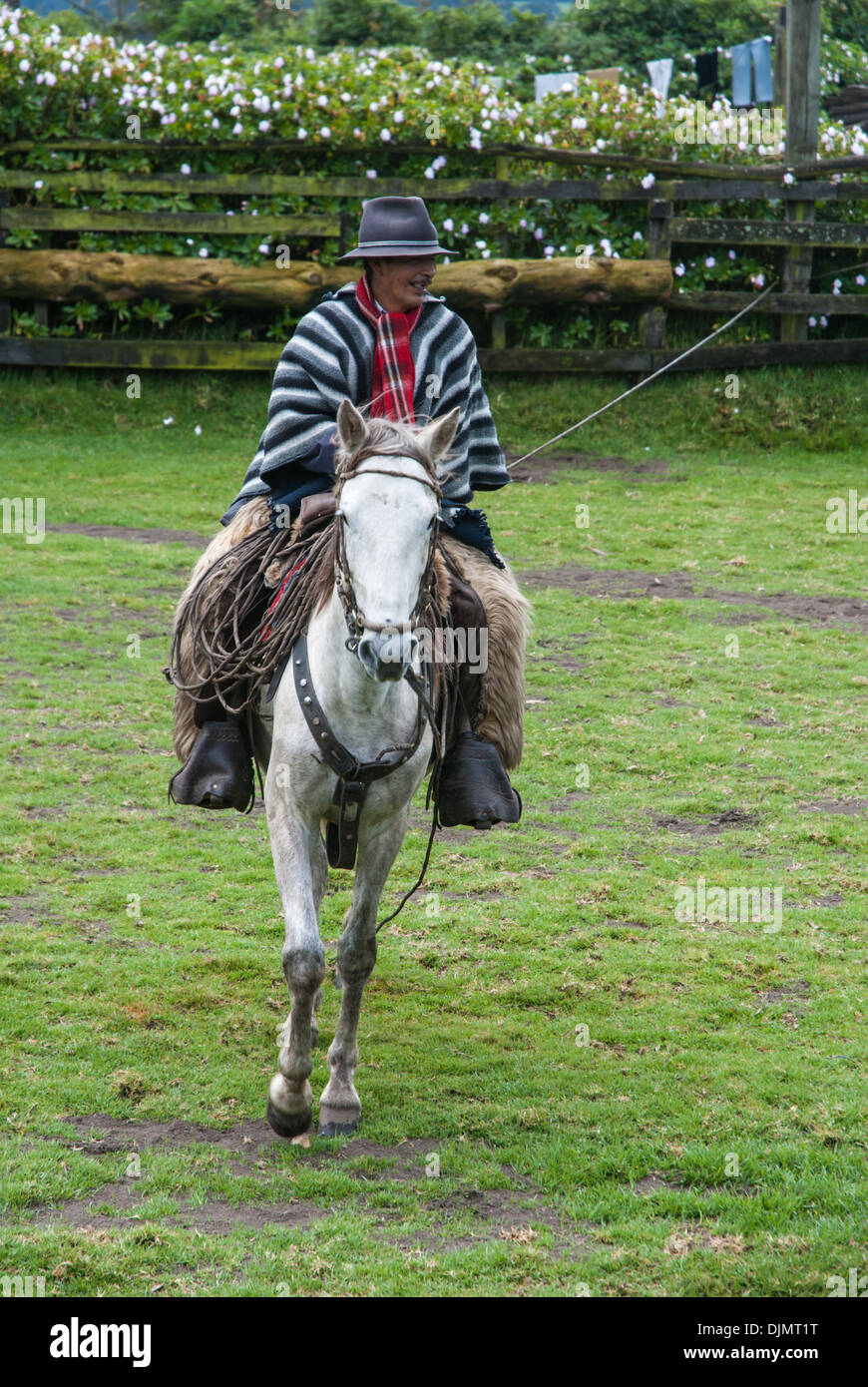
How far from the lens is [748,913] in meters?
6.77

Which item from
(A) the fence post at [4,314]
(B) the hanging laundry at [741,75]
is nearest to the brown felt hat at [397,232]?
(A) the fence post at [4,314]

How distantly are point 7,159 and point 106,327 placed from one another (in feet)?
6.48

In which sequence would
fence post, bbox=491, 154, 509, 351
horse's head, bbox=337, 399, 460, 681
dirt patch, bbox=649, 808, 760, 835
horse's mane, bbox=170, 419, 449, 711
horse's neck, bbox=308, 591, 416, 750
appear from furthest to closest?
fence post, bbox=491, 154, 509, 351, dirt patch, bbox=649, 808, 760, 835, horse's mane, bbox=170, 419, 449, 711, horse's neck, bbox=308, 591, 416, 750, horse's head, bbox=337, 399, 460, 681

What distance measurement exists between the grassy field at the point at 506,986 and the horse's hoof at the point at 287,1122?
0.06m

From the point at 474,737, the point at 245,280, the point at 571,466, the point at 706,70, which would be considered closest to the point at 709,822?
the point at 474,737

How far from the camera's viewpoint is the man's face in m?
5.39

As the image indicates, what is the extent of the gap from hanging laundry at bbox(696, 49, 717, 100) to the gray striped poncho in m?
23.7

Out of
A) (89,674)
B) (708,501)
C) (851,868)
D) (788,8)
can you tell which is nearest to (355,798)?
(851,868)

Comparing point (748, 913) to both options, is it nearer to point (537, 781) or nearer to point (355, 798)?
point (537, 781)

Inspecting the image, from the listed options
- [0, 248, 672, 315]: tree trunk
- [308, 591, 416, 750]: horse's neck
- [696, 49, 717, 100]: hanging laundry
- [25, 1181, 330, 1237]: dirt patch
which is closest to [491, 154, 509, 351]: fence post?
[0, 248, 672, 315]: tree trunk

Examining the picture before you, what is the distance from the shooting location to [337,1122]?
16.6 ft

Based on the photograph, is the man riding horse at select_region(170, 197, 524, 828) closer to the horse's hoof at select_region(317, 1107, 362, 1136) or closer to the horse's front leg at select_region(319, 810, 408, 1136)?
the horse's front leg at select_region(319, 810, 408, 1136)

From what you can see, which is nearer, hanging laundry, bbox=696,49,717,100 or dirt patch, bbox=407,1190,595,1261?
dirt patch, bbox=407,1190,595,1261

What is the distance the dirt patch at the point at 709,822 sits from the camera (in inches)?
307
